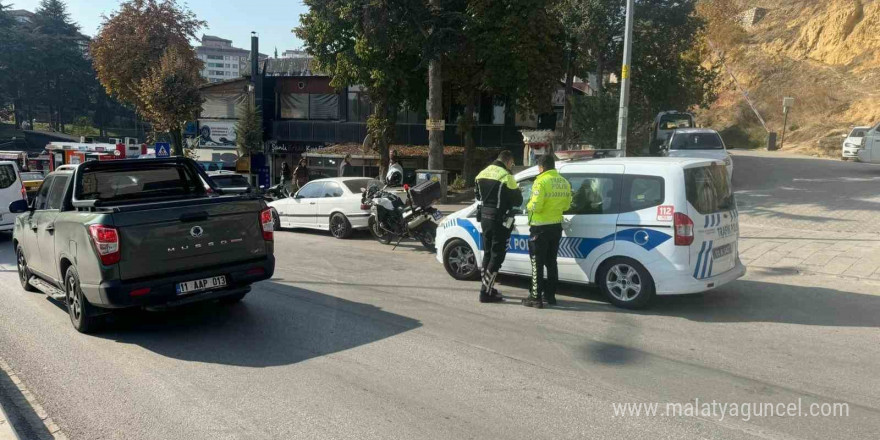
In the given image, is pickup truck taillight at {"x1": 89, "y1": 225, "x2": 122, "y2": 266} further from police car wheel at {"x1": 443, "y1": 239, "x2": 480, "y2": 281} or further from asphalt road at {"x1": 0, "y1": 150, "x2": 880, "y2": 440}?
police car wheel at {"x1": 443, "y1": 239, "x2": 480, "y2": 281}

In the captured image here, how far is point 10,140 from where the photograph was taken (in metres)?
60.7

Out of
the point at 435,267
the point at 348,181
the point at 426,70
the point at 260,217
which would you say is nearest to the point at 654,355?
the point at 260,217

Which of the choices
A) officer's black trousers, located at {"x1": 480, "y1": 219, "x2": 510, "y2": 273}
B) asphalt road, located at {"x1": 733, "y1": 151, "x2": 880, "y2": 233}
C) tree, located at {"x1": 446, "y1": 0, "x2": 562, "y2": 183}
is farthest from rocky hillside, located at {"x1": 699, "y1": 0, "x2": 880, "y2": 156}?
officer's black trousers, located at {"x1": 480, "y1": 219, "x2": 510, "y2": 273}

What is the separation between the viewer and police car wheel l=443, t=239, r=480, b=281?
30.8 ft

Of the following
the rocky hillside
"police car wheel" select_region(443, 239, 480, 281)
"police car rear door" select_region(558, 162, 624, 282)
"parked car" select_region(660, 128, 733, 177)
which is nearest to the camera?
"police car rear door" select_region(558, 162, 624, 282)

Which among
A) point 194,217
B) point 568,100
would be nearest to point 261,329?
point 194,217

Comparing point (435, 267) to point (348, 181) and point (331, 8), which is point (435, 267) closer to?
point (348, 181)

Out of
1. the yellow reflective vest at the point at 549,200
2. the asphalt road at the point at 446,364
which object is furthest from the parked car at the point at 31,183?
the yellow reflective vest at the point at 549,200

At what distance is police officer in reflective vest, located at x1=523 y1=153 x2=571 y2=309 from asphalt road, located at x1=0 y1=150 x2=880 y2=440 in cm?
31

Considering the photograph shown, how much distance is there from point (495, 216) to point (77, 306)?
482 centimetres

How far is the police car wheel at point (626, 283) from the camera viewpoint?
7.52 meters

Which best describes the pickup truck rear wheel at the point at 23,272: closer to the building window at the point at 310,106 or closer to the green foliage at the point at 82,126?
the building window at the point at 310,106

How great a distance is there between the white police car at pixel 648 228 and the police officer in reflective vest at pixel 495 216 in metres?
0.56

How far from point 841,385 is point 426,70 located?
19.5 meters
